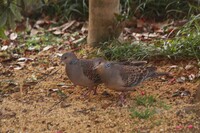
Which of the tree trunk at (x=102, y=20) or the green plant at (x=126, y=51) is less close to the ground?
the tree trunk at (x=102, y=20)

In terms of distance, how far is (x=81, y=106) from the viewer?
17.0 feet

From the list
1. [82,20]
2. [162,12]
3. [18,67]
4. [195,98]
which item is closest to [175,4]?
[162,12]

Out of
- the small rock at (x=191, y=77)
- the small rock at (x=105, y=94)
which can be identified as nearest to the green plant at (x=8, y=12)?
the small rock at (x=105, y=94)

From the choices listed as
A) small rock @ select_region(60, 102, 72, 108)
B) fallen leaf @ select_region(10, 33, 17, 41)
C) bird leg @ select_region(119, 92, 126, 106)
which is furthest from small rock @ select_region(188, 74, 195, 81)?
fallen leaf @ select_region(10, 33, 17, 41)

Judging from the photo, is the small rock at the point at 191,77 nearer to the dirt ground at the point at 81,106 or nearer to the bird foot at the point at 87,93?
the dirt ground at the point at 81,106

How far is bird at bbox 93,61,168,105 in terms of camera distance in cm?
511

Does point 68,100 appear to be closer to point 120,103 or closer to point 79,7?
point 120,103

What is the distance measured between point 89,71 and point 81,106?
0.39 metres

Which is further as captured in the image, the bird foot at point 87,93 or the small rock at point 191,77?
the small rock at point 191,77

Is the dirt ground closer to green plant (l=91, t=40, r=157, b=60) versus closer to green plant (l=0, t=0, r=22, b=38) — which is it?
green plant (l=91, t=40, r=157, b=60)

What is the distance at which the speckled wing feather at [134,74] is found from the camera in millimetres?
5191

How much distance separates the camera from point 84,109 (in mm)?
5098

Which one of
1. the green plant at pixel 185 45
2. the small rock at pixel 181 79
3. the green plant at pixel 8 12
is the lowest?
the small rock at pixel 181 79

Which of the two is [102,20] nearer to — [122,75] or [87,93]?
[87,93]
